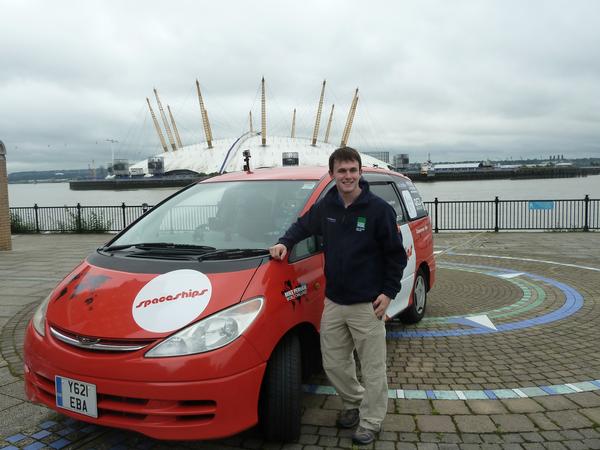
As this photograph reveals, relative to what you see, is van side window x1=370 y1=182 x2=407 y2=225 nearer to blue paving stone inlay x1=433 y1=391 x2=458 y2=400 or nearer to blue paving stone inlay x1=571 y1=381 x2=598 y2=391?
blue paving stone inlay x1=433 y1=391 x2=458 y2=400

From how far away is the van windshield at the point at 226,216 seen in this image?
3.94 m

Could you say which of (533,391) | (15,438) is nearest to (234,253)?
(15,438)

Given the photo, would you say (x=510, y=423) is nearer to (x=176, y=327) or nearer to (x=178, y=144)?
(x=176, y=327)

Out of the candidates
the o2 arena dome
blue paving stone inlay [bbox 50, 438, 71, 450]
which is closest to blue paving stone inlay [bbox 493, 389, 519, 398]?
blue paving stone inlay [bbox 50, 438, 71, 450]

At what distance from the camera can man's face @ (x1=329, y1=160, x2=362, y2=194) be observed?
3168 millimetres

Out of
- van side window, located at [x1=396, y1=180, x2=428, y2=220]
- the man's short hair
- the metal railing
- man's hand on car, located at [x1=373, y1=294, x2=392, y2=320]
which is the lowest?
the metal railing

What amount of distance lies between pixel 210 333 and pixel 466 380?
8.26 feet

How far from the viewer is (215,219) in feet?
14.1

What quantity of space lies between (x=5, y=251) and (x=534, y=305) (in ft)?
41.4

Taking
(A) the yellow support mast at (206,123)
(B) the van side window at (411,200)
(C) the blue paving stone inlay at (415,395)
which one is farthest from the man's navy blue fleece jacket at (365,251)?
(A) the yellow support mast at (206,123)

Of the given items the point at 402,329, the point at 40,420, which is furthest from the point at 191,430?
the point at 402,329

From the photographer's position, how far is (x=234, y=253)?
3.56m

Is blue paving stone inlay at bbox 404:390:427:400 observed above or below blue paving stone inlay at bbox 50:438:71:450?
below

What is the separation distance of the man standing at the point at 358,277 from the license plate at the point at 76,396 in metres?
1.41
